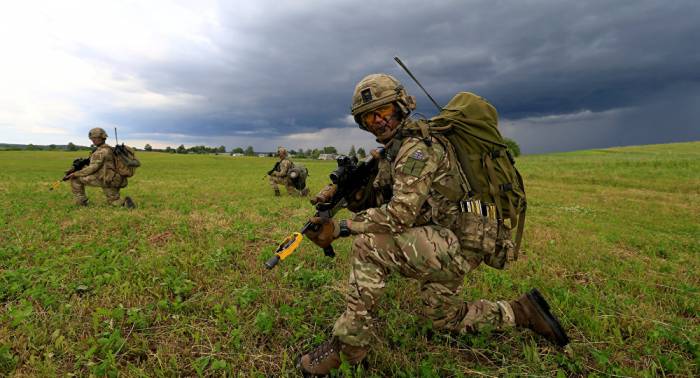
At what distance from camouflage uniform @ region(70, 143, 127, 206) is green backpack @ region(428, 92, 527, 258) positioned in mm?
11195

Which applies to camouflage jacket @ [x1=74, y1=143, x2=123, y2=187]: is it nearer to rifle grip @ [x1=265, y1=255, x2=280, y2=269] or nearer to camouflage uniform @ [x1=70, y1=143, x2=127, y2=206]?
camouflage uniform @ [x1=70, y1=143, x2=127, y2=206]

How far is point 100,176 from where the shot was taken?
1077 centimetres

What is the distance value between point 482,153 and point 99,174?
1193cm

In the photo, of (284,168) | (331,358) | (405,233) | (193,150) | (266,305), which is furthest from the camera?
(193,150)

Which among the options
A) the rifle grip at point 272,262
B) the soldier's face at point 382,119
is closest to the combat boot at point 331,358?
the rifle grip at point 272,262

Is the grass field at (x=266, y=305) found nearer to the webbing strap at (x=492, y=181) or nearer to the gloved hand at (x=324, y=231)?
the gloved hand at (x=324, y=231)

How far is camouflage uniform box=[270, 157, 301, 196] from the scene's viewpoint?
1495 cm

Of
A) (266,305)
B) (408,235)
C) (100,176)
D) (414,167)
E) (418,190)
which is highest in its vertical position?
(414,167)

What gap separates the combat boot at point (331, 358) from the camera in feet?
9.84

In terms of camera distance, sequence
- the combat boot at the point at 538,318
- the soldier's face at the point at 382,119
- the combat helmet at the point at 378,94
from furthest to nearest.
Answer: the combat boot at the point at 538,318 < the soldier's face at the point at 382,119 < the combat helmet at the point at 378,94

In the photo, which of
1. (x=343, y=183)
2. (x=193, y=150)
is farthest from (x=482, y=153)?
(x=193, y=150)

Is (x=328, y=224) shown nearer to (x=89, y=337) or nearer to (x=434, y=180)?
(x=434, y=180)

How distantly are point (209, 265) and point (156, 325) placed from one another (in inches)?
61.3

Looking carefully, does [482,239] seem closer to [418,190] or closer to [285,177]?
[418,190]
